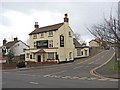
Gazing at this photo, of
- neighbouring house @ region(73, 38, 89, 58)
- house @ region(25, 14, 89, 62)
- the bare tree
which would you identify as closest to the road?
the bare tree

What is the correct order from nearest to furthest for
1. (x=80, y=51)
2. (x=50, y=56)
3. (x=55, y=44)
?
1. (x=55, y=44)
2. (x=50, y=56)
3. (x=80, y=51)

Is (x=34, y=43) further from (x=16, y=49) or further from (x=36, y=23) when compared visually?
(x=16, y=49)

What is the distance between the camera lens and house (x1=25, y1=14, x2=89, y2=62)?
198 feet

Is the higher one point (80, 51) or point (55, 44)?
point (55, 44)

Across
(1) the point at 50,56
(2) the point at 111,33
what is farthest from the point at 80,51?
(2) the point at 111,33

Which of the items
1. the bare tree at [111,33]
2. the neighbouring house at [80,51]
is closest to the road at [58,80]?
the bare tree at [111,33]

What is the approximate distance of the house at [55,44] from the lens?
6038 cm

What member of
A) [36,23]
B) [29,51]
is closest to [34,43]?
[29,51]

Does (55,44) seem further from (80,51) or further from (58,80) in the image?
(58,80)

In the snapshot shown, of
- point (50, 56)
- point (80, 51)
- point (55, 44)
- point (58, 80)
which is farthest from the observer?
point (80, 51)

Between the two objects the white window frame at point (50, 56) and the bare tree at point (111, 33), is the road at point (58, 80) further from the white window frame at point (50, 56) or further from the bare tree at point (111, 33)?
the white window frame at point (50, 56)

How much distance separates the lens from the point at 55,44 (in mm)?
60469

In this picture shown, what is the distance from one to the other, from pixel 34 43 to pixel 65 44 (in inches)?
361

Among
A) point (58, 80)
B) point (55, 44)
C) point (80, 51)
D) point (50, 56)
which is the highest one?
point (55, 44)
